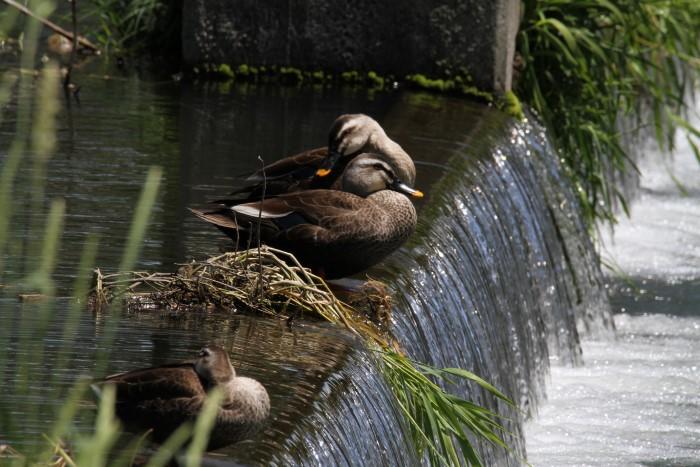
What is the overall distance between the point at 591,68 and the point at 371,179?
A: 15.0 feet

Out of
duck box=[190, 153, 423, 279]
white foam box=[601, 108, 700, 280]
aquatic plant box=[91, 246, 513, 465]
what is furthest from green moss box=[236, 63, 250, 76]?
aquatic plant box=[91, 246, 513, 465]

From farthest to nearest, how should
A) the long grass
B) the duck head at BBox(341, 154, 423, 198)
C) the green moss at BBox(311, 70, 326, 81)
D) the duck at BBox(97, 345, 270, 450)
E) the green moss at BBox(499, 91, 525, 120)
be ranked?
the green moss at BBox(311, 70, 326, 81), the green moss at BBox(499, 91, 525, 120), the duck head at BBox(341, 154, 423, 198), the duck at BBox(97, 345, 270, 450), the long grass

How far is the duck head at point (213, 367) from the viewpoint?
2908mm

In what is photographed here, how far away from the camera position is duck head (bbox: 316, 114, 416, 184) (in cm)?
498

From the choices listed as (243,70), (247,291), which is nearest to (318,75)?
(243,70)

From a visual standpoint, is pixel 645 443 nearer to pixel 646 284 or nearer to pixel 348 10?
pixel 646 284

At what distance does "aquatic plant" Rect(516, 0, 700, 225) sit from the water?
26.2 inches

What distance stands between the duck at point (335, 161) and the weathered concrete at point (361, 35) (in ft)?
12.9

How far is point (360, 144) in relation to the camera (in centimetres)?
500

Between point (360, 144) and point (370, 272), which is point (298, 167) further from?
point (370, 272)

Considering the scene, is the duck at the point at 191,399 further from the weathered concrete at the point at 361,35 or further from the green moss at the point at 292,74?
the green moss at the point at 292,74

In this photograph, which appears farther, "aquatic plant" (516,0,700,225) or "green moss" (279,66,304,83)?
"green moss" (279,66,304,83)

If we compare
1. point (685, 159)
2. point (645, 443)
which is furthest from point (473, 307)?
point (685, 159)

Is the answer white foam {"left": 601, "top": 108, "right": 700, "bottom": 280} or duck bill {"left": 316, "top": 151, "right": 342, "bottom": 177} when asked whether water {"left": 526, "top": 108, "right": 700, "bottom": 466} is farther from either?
duck bill {"left": 316, "top": 151, "right": 342, "bottom": 177}
